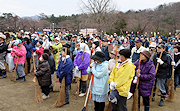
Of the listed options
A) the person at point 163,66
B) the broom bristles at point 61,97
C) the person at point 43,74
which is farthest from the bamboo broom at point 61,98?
the person at point 163,66

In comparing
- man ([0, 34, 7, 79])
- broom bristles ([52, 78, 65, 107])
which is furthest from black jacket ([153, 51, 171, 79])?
man ([0, 34, 7, 79])

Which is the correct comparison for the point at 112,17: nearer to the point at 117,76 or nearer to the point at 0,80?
the point at 0,80

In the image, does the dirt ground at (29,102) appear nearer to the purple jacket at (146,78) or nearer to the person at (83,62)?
the person at (83,62)

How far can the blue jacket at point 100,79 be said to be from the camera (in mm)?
3596

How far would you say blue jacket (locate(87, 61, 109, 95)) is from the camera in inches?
142

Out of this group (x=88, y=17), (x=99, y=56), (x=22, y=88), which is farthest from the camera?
(x=88, y=17)

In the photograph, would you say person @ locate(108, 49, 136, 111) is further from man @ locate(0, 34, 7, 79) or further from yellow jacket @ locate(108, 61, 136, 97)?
man @ locate(0, 34, 7, 79)

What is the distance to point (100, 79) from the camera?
12.0ft

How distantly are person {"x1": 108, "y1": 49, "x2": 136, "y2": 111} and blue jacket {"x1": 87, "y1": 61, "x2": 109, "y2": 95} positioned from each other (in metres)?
0.31

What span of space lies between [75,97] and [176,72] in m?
4.68

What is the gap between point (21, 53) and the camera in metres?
6.90

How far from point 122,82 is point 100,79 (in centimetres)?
69

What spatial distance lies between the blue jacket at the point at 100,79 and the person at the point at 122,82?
→ 1.03 ft

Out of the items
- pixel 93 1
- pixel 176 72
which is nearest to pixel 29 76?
pixel 176 72
